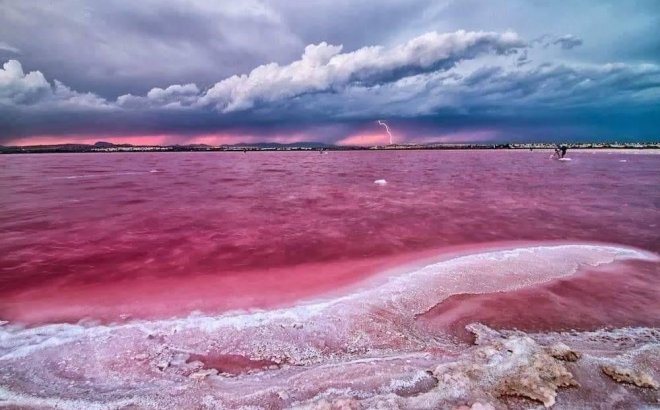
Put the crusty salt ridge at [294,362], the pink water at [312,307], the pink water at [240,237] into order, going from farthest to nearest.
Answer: the pink water at [240,237] < the pink water at [312,307] < the crusty salt ridge at [294,362]

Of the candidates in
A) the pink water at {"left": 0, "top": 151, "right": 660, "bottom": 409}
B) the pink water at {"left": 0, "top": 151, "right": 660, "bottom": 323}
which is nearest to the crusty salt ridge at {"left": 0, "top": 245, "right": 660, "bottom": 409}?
the pink water at {"left": 0, "top": 151, "right": 660, "bottom": 409}

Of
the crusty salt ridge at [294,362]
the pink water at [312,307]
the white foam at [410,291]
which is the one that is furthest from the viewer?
the white foam at [410,291]

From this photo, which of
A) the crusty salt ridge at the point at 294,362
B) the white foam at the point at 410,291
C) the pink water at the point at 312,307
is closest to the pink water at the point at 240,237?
the pink water at the point at 312,307

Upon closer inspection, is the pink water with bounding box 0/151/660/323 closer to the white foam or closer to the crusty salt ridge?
the white foam

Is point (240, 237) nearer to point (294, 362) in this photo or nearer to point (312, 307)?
point (312, 307)

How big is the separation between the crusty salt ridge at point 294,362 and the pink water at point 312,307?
0.08 feet

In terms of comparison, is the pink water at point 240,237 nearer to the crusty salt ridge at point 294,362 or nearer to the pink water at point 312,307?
the pink water at point 312,307

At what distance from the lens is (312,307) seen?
5.80 meters

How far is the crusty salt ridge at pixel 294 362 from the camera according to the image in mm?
3570

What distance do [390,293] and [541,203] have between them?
13905 mm

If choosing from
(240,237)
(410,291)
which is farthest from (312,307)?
(240,237)

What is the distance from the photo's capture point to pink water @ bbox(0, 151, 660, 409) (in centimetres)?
375

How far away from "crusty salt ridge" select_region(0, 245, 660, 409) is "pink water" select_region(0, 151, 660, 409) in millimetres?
24

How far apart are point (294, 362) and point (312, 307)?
61.2 inches
